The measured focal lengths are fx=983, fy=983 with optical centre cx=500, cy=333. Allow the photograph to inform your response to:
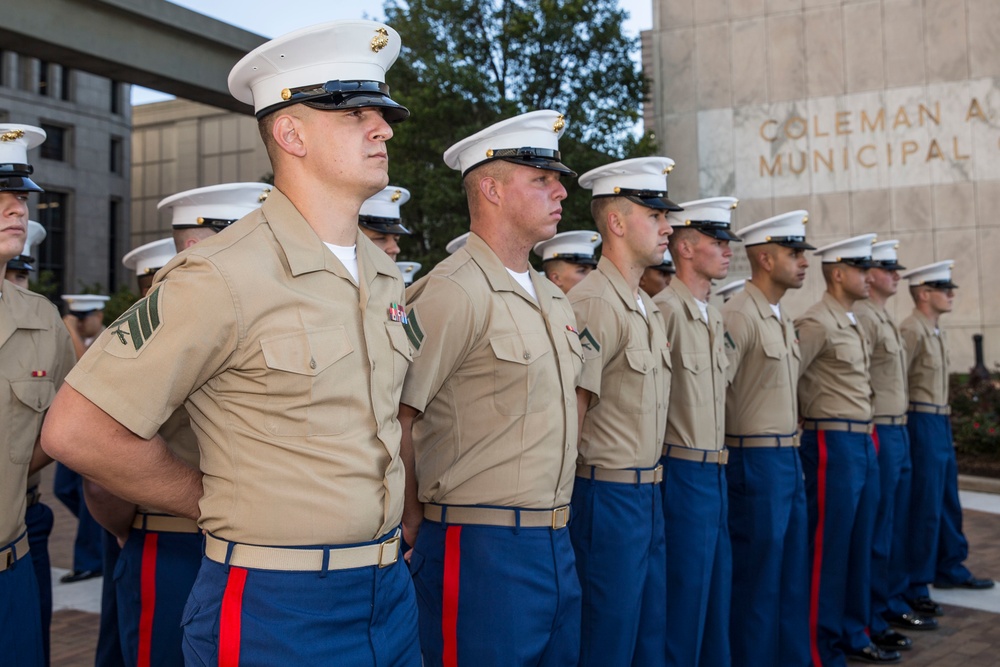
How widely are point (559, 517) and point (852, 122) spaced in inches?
522

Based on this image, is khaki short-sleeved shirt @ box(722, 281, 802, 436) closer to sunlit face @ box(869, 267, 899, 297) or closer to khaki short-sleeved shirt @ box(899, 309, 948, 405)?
sunlit face @ box(869, 267, 899, 297)

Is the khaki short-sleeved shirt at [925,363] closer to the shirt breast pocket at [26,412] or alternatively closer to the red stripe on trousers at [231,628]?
the shirt breast pocket at [26,412]

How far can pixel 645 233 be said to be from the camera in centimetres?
447

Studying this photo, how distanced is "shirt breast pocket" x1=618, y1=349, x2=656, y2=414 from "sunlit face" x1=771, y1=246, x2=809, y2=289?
6.09ft

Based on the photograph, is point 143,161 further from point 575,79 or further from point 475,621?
point 475,621

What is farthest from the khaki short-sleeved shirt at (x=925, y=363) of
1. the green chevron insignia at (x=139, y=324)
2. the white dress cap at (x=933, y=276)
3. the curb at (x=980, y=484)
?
the green chevron insignia at (x=139, y=324)

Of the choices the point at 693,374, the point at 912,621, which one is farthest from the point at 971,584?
the point at 693,374

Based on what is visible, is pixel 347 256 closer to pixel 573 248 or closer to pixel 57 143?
pixel 573 248

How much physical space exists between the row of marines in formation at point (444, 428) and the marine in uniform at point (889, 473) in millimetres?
33

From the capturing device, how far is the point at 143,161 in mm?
42281

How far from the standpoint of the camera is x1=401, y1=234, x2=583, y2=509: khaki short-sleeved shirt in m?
3.18

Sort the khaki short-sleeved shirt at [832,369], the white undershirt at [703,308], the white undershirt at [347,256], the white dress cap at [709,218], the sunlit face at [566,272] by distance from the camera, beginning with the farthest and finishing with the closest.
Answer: the sunlit face at [566,272] < the khaki short-sleeved shirt at [832,369] < the white dress cap at [709,218] < the white undershirt at [703,308] < the white undershirt at [347,256]

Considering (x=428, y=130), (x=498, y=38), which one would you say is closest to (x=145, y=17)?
(x=428, y=130)

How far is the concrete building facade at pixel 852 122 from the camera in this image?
14367 mm
